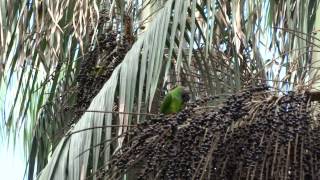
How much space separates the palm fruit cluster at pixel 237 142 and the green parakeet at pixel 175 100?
942 mm

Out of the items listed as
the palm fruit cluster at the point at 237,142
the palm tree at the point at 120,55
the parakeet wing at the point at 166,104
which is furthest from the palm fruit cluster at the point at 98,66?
the palm fruit cluster at the point at 237,142

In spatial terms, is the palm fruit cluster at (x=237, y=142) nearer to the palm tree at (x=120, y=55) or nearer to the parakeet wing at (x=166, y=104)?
the palm tree at (x=120, y=55)

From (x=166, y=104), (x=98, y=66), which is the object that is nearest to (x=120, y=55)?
(x=98, y=66)

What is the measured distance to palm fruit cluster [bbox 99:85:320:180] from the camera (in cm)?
192

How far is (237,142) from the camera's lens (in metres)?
1.97

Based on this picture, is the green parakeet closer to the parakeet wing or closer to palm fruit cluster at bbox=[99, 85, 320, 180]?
the parakeet wing

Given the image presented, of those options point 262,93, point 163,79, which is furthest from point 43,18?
point 262,93

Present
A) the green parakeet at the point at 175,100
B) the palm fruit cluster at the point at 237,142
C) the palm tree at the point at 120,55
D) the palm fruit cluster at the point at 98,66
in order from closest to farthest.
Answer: the palm fruit cluster at the point at 237,142 → the palm tree at the point at 120,55 → the green parakeet at the point at 175,100 → the palm fruit cluster at the point at 98,66

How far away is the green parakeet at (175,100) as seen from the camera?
3.06m

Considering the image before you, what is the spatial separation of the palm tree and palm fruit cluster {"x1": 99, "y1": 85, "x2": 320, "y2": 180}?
54cm

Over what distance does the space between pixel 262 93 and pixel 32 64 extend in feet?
5.74

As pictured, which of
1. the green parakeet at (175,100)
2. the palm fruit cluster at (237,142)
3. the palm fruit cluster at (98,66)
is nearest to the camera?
the palm fruit cluster at (237,142)

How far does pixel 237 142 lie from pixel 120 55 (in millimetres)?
1484

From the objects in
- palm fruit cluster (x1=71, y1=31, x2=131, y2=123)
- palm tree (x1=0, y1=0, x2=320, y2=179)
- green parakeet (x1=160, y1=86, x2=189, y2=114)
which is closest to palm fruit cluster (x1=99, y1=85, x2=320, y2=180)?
palm tree (x1=0, y1=0, x2=320, y2=179)
